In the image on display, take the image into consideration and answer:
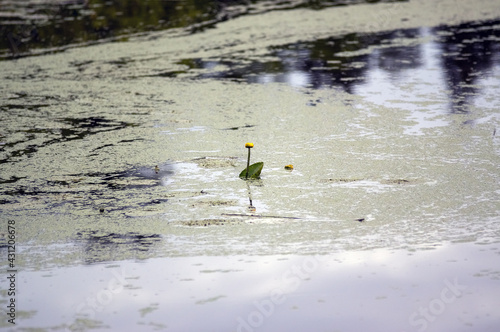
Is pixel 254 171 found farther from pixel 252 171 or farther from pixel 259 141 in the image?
pixel 259 141

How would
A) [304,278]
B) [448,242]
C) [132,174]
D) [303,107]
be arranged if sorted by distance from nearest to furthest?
[304,278]
[448,242]
[132,174]
[303,107]

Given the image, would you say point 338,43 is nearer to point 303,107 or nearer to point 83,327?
point 303,107

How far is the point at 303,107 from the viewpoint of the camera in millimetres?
3963

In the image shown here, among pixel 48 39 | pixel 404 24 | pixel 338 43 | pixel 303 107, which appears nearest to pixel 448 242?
pixel 303 107

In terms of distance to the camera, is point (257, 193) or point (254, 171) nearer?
point (257, 193)

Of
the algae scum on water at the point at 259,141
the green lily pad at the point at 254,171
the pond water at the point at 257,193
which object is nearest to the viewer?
the pond water at the point at 257,193

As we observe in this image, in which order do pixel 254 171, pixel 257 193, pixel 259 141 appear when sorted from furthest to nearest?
1. pixel 259 141
2. pixel 254 171
3. pixel 257 193

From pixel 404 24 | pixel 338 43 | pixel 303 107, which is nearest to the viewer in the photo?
pixel 303 107

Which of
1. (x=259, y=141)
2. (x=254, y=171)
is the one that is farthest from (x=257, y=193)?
(x=259, y=141)

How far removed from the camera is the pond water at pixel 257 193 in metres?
1.88

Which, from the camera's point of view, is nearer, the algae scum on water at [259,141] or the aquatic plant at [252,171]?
the algae scum on water at [259,141]

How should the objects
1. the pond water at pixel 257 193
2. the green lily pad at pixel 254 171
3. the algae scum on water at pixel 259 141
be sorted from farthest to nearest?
the green lily pad at pixel 254 171 < the algae scum on water at pixel 259 141 < the pond water at pixel 257 193

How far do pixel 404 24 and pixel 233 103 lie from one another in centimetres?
329

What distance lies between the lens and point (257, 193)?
104 inches
